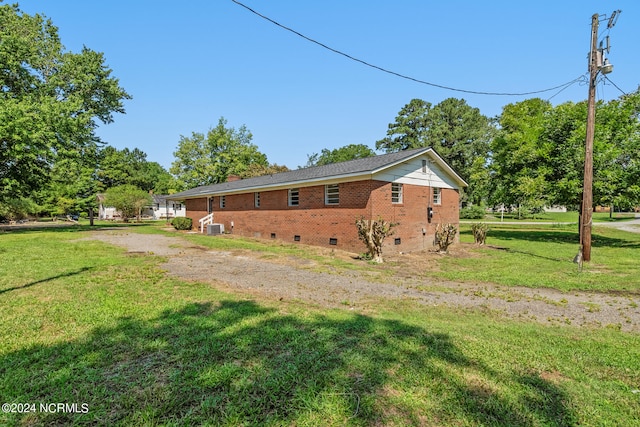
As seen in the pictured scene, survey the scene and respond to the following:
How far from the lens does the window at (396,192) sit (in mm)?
13408

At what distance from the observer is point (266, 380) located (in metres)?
2.83

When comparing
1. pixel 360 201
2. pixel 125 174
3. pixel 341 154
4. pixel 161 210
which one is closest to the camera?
pixel 360 201

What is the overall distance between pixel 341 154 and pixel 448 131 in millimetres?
29782

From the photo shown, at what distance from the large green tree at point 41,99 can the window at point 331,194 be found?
1693cm

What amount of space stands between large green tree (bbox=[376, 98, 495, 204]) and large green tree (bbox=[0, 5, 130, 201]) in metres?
36.5

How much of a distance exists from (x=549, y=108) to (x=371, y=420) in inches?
941

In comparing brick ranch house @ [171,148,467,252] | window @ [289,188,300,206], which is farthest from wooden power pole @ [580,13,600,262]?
window @ [289,188,300,206]

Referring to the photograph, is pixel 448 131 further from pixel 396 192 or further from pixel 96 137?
pixel 96 137

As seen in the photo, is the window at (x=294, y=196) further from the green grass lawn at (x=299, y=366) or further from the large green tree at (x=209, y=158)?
the large green tree at (x=209, y=158)

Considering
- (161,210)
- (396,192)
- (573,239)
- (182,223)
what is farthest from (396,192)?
(161,210)

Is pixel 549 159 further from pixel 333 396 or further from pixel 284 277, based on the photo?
pixel 333 396

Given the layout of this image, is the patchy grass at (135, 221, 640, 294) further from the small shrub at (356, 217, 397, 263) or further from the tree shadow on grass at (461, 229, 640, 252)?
the tree shadow on grass at (461, 229, 640, 252)

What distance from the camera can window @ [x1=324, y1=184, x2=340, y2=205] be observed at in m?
13.7

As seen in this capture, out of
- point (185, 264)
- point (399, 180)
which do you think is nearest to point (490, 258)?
point (399, 180)
